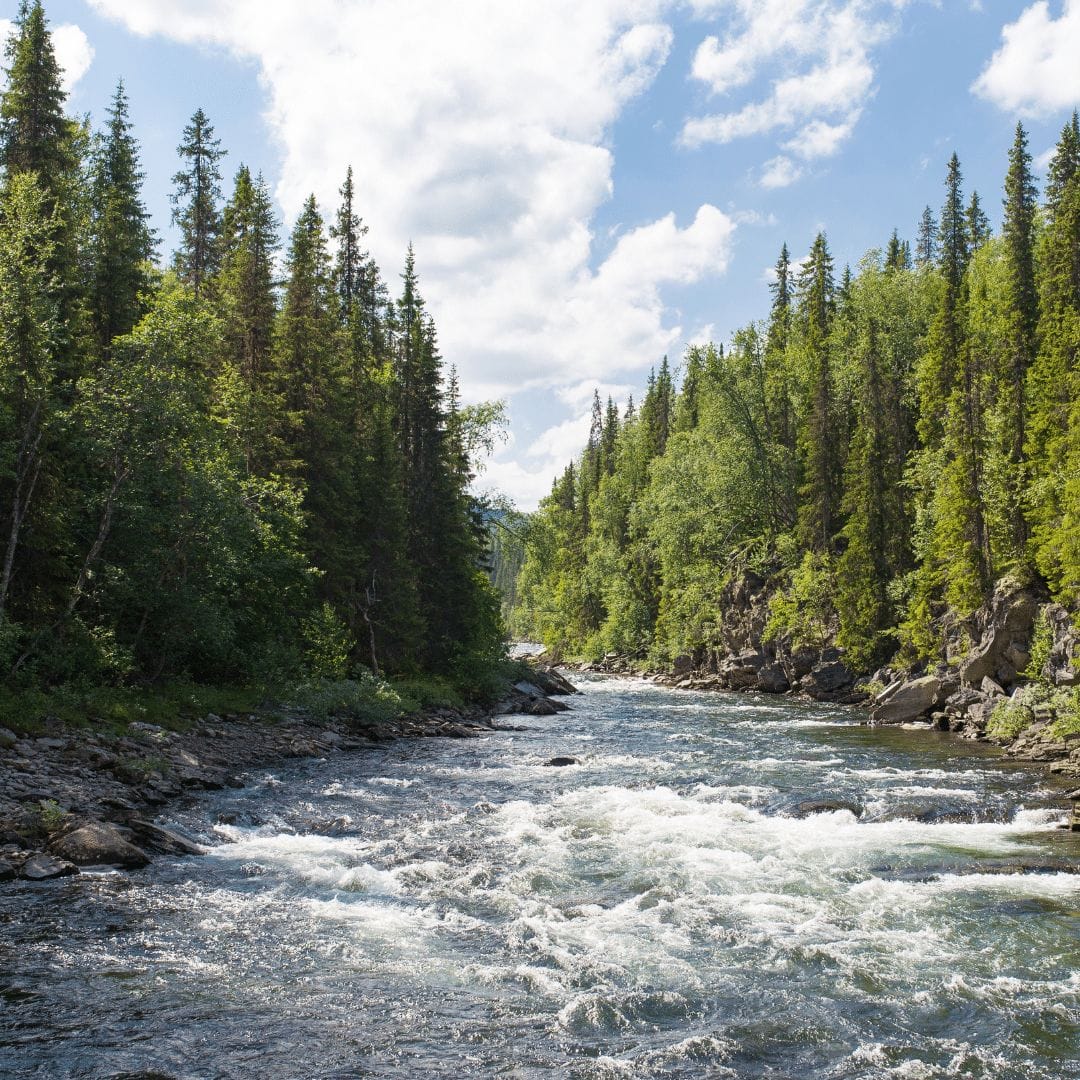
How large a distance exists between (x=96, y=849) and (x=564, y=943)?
6589 mm

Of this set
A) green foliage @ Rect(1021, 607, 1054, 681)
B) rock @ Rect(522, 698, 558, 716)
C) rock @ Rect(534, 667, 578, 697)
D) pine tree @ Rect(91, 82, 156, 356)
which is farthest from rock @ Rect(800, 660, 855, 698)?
pine tree @ Rect(91, 82, 156, 356)

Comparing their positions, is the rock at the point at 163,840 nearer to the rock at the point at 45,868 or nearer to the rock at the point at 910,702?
the rock at the point at 45,868

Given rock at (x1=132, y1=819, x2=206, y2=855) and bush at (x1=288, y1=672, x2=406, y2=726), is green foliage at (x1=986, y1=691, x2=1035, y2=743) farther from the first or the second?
rock at (x1=132, y1=819, x2=206, y2=855)

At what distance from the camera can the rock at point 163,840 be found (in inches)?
503

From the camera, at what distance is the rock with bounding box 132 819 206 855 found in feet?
41.9

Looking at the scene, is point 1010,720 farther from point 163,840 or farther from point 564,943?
point 163,840

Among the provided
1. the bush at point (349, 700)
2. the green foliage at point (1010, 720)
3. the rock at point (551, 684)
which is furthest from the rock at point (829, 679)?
the bush at point (349, 700)

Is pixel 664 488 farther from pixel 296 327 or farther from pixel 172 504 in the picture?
pixel 172 504

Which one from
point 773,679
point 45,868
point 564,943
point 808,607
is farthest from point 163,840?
point 773,679

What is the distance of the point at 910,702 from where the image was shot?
110ft

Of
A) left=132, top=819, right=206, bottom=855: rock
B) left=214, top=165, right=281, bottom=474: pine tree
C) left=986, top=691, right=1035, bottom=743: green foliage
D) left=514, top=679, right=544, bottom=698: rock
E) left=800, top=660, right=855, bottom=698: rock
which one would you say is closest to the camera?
left=132, top=819, right=206, bottom=855: rock

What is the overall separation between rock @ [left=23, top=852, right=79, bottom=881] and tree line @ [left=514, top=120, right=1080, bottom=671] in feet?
92.6

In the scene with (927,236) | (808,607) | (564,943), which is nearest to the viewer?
(564,943)

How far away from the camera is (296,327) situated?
34.6 meters
